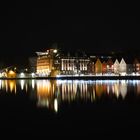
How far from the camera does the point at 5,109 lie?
50.7 ft

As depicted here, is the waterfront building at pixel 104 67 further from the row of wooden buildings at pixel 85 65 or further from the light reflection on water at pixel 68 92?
the light reflection on water at pixel 68 92

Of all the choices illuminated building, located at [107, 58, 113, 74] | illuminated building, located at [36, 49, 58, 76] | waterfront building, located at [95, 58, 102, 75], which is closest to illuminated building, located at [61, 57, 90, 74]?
illuminated building, located at [36, 49, 58, 76]

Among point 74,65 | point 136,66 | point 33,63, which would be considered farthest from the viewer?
point 33,63

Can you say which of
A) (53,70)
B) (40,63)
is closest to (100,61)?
(53,70)

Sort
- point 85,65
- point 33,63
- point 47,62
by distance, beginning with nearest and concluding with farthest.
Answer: point 85,65 < point 47,62 < point 33,63

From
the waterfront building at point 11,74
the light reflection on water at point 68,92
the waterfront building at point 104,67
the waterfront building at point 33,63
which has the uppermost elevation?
the waterfront building at point 33,63

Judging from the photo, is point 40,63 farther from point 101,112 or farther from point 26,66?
point 101,112

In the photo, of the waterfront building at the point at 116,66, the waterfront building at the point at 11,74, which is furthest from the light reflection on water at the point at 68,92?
the waterfront building at the point at 11,74

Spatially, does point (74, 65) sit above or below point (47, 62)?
below

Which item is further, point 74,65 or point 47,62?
point 47,62

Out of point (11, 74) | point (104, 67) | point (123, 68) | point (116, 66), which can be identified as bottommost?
point (11, 74)

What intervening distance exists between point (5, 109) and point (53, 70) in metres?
77.7

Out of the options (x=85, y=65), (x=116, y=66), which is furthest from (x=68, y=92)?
(x=85, y=65)

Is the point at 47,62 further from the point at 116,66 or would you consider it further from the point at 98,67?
the point at 116,66
